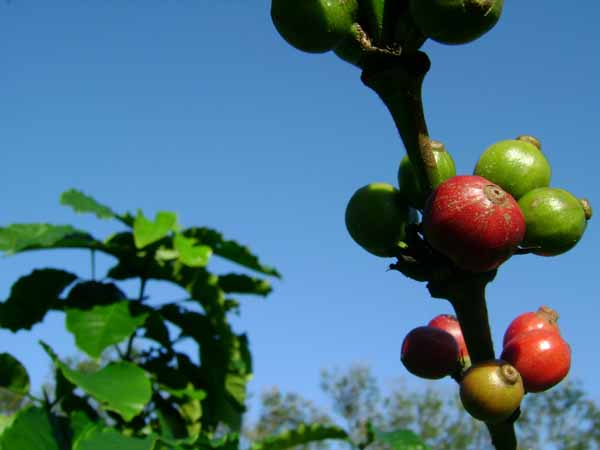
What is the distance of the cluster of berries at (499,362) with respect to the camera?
1.09m

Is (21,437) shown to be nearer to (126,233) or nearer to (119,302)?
(119,302)

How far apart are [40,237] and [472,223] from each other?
3.96 metres

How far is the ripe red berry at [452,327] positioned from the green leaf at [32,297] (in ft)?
12.0

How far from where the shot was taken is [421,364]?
1.28 m

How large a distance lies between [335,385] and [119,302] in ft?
105

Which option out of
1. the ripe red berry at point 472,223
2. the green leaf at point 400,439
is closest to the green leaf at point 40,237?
the green leaf at point 400,439

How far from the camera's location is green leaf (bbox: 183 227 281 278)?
16.0 feet

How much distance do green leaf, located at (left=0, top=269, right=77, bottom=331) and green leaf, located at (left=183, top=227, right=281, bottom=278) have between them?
0.88m

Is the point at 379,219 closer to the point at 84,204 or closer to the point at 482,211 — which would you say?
the point at 482,211

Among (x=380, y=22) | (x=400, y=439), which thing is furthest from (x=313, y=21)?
(x=400, y=439)

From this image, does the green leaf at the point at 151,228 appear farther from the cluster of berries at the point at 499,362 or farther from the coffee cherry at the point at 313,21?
the coffee cherry at the point at 313,21

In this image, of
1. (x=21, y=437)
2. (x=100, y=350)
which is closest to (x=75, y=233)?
(x=100, y=350)

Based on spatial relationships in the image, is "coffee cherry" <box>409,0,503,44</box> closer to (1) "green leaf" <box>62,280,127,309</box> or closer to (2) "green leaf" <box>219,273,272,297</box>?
(1) "green leaf" <box>62,280,127,309</box>

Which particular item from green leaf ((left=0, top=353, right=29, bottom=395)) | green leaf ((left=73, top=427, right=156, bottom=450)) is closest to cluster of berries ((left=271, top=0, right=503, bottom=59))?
green leaf ((left=73, top=427, right=156, bottom=450))
